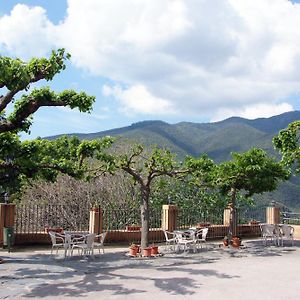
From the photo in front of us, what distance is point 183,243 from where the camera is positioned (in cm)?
1495

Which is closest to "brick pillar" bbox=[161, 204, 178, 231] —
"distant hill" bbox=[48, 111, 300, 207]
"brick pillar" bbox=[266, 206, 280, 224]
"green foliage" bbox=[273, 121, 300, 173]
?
"green foliage" bbox=[273, 121, 300, 173]

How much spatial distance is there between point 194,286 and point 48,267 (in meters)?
4.07

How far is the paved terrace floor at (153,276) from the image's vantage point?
8.85 m

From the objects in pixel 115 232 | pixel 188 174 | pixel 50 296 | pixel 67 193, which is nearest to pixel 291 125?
pixel 188 174

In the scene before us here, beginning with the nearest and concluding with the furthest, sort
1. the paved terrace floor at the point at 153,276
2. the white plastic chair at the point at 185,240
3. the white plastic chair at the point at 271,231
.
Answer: the paved terrace floor at the point at 153,276 → the white plastic chair at the point at 185,240 → the white plastic chair at the point at 271,231

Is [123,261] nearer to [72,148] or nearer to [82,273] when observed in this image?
[82,273]

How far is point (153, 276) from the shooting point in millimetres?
10586

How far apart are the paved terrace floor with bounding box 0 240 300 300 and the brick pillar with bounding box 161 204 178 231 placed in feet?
10.4

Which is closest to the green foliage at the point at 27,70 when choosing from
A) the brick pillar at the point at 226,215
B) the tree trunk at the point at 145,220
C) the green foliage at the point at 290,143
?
the tree trunk at the point at 145,220

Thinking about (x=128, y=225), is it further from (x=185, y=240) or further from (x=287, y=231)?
(x=287, y=231)

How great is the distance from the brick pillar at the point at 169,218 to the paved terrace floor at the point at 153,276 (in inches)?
125

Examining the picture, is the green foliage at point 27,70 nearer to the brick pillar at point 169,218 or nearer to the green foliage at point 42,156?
the green foliage at point 42,156

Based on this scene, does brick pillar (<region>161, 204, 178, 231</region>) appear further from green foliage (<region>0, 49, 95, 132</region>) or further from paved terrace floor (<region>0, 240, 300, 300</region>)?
green foliage (<region>0, 49, 95, 132</region>)

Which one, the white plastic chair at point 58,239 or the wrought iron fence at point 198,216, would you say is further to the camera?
the wrought iron fence at point 198,216
